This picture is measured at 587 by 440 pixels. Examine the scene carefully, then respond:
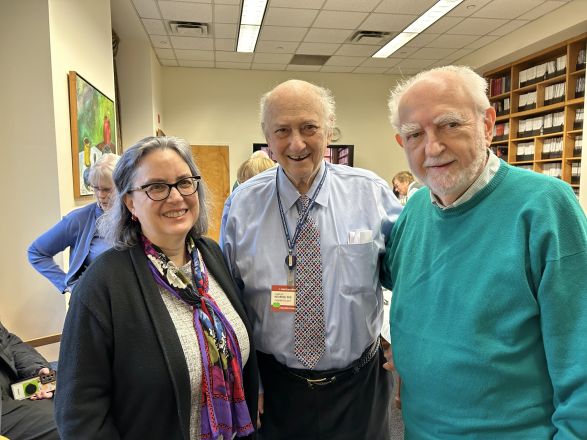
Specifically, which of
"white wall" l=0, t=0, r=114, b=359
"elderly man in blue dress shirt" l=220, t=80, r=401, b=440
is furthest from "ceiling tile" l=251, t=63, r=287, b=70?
"elderly man in blue dress shirt" l=220, t=80, r=401, b=440

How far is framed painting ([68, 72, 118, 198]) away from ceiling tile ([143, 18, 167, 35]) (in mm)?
1885

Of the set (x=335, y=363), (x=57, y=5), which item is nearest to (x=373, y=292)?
(x=335, y=363)

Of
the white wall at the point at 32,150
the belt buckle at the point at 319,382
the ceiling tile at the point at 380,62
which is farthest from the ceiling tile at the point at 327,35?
the belt buckle at the point at 319,382

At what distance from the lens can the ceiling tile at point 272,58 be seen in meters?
6.82

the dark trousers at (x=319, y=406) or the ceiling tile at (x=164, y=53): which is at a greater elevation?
the ceiling tile at (x=164, y=53)

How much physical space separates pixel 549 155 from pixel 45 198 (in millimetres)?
6247

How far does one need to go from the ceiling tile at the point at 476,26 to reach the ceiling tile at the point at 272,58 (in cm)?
268

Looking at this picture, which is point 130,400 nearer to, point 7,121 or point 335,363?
point 335,363

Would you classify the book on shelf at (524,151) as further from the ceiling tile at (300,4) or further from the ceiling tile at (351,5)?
the ceiling tile at (300,4)

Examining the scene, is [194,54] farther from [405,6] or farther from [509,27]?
[509,27]

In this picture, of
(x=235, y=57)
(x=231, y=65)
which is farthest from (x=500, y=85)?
(x=231, y=65)

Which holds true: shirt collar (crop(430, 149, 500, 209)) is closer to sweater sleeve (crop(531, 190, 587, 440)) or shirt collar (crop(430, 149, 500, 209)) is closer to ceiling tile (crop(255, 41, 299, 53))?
sweater sleeve (crop(531, 190, 587, 440))

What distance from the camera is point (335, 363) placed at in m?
1.37

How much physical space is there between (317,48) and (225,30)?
1596 millimetres
